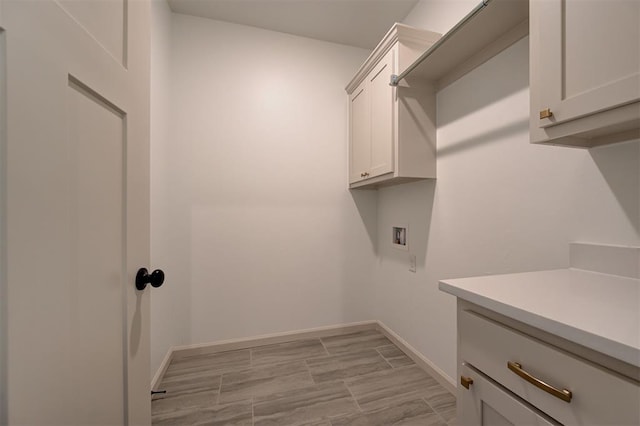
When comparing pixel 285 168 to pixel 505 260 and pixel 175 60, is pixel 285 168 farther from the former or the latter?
pixel 505 260

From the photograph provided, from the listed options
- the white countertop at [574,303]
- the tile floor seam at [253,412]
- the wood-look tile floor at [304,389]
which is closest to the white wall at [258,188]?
the wood-look tile floor at [304,389]

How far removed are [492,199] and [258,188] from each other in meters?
1.71

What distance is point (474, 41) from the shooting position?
131cm

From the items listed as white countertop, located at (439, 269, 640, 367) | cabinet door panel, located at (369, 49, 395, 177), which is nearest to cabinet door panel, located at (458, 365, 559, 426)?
white countertop, located at (439, 269, 640, 367)

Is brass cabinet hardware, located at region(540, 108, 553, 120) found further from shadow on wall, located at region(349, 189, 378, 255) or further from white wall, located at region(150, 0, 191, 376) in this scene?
white wall, located at region(150, 0, 191, 376)

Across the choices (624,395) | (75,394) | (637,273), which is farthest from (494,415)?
(75,394)

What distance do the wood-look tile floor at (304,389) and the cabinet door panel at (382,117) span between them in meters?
1.43

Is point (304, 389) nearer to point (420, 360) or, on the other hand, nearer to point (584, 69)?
point (420, 360)

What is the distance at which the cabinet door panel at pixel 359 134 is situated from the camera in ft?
6.78

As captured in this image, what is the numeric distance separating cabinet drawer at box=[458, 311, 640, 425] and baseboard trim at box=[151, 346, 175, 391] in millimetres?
1861

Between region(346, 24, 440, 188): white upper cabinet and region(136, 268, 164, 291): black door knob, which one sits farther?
region(346, 24, 440, 188): white upper cabinet

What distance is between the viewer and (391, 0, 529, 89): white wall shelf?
110cm

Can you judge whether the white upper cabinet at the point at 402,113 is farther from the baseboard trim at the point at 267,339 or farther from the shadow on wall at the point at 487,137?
the baseboard trim at the point at 267,339

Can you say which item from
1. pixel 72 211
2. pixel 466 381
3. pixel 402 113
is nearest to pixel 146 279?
pixel 72 211
